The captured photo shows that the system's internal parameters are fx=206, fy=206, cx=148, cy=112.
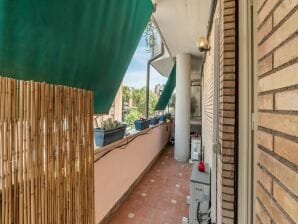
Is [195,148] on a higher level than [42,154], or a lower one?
lower

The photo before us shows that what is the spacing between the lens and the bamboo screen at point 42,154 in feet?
3.02

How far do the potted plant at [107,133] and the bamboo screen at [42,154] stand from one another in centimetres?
57

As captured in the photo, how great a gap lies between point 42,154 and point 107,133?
1.10 m

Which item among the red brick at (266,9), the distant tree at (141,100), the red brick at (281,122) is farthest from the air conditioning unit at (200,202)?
the distant tree at (141,100)

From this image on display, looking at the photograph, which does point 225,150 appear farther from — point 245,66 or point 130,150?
point 130,150

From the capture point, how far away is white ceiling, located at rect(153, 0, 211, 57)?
3092mm

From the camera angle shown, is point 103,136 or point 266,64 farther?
point 103,136

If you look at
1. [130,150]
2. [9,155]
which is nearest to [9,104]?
[9,155]

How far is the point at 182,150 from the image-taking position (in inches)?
217

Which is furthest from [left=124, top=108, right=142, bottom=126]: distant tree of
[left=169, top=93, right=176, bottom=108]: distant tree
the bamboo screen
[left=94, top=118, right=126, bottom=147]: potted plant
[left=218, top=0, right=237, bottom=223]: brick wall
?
[left=169, top=93, right=176, bottom=108]: distant tree

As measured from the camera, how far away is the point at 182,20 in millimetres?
3621

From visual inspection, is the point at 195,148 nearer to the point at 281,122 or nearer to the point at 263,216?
the point at 263,216

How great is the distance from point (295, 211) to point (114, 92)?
1.90m

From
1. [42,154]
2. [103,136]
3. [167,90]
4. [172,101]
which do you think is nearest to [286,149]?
[42,154]
